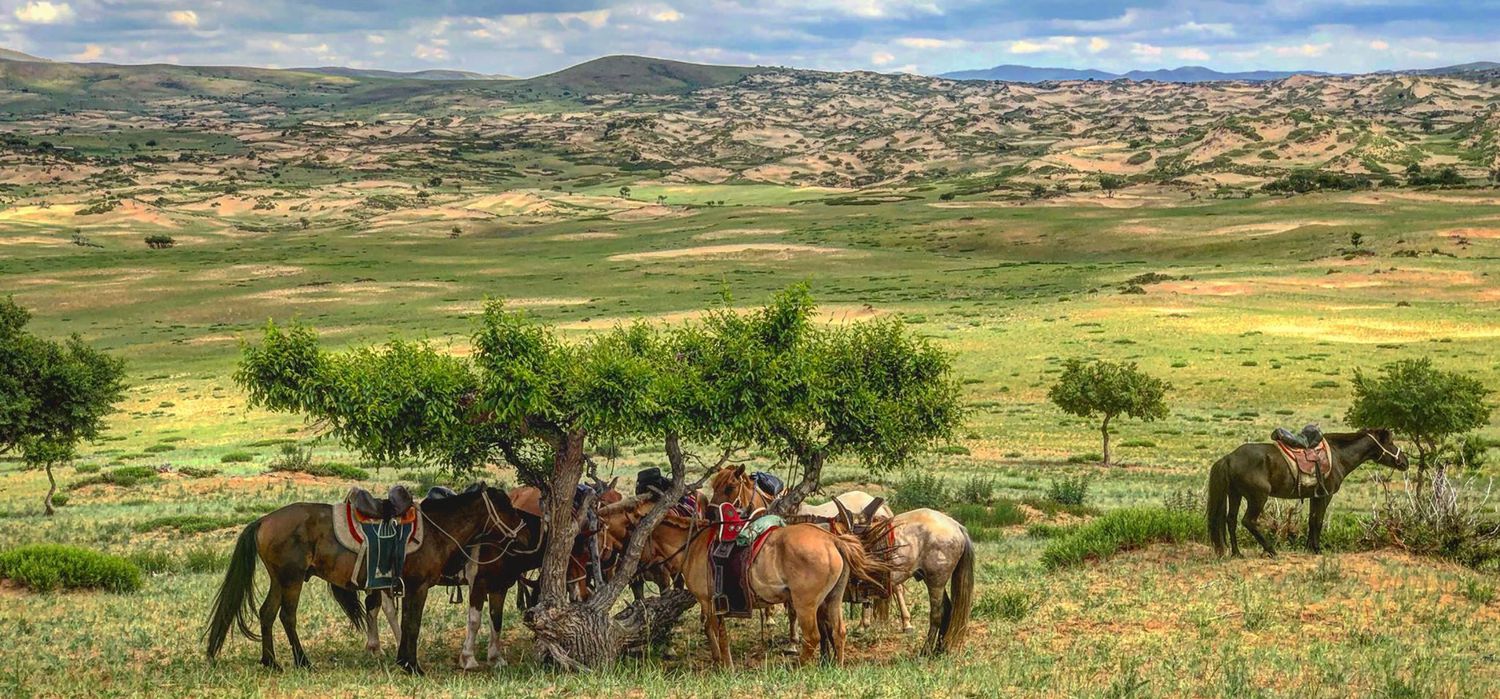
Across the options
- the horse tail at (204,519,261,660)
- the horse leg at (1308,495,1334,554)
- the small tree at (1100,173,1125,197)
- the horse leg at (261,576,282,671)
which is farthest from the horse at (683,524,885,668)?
the small tree at (1100,173,1125,197)

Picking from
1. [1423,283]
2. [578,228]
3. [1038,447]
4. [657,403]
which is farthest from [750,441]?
[578,228]

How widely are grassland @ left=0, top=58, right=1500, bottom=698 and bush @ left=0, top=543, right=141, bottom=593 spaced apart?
0.67 meters

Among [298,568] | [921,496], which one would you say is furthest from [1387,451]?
[298,568]

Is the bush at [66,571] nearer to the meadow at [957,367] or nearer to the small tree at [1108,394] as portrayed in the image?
the meadow at [957,367]

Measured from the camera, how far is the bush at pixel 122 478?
122ft

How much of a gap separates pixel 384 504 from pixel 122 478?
27.5 metres

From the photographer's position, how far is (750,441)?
16.3 m

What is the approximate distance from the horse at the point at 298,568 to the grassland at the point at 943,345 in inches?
24.5

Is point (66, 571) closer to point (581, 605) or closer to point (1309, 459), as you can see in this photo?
point (581, 605)

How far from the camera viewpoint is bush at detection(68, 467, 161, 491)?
37.3 metres

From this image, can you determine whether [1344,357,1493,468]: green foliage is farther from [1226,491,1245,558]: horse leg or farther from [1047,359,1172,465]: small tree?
[1226,491,1245,558]: horse leg

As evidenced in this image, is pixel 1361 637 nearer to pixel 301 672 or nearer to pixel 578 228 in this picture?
pixel 301 672

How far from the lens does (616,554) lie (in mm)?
16281

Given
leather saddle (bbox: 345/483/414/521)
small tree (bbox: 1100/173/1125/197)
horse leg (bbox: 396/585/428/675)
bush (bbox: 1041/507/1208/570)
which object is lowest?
bush (bbox: 1041/507/1208/570)
